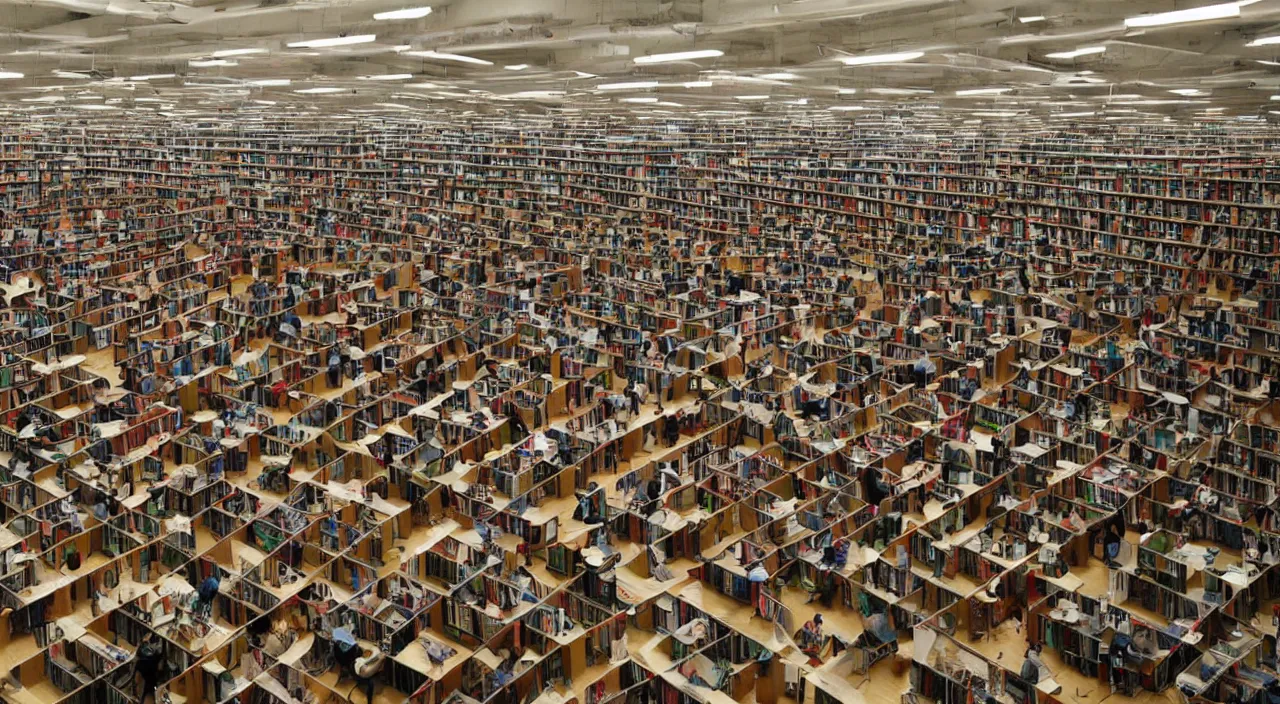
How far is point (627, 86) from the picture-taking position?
50.2 feet

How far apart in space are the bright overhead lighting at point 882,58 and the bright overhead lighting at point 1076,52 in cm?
122

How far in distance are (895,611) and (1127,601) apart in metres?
2.36

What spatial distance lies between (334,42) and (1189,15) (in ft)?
22.1

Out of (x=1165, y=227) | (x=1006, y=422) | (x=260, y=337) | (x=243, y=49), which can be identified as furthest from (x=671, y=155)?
(x=243, y=49)

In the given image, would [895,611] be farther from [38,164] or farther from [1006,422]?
[38,164]

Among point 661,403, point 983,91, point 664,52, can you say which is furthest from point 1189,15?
point 661,403

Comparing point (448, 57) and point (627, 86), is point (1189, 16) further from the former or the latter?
point (627, 86)

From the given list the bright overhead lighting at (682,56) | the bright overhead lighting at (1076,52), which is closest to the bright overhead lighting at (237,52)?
the bright overhead lighting at (682,56)

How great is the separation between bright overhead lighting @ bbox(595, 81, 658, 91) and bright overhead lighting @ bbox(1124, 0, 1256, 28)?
23.6 ft

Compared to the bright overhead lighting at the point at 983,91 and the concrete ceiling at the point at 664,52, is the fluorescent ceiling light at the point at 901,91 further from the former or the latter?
the bright overhead lighting at the point at 983,91

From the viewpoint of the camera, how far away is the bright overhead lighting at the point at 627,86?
48.7 ft

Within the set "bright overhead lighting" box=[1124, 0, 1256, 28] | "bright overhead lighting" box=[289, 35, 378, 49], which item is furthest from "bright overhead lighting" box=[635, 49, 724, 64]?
"bright overhead lighting" box=[1124, 0, 1256, 28]

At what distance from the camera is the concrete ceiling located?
852 centimetres

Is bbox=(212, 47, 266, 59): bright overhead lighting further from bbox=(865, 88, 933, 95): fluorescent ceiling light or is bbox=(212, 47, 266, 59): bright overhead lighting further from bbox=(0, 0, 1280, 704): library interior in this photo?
bbox=(865, 88, 933, 95): fluorescent ceiling light
